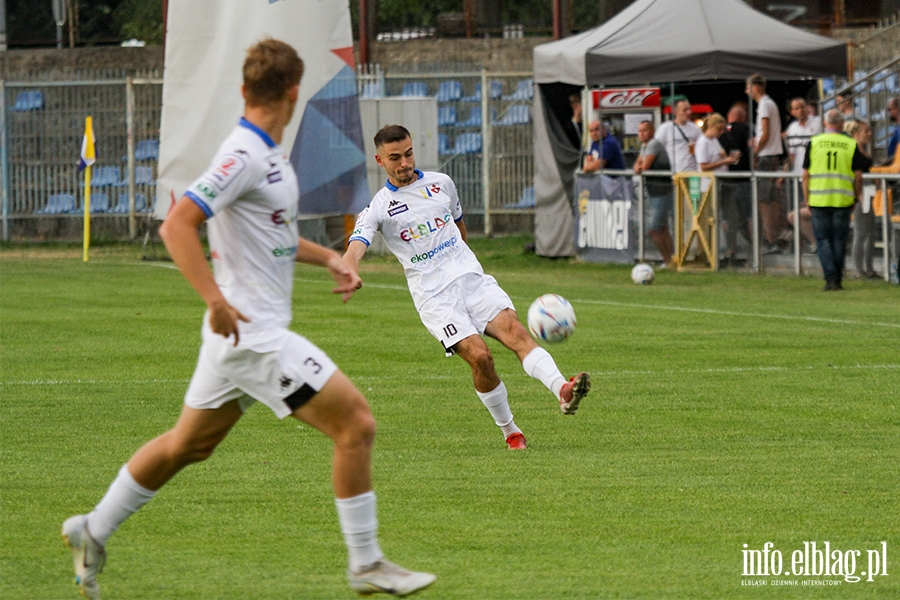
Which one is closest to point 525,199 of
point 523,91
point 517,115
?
point 517,115

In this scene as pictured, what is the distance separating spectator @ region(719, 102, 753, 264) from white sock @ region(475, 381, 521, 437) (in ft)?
41.1

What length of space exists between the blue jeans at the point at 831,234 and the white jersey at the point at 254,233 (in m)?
14.3

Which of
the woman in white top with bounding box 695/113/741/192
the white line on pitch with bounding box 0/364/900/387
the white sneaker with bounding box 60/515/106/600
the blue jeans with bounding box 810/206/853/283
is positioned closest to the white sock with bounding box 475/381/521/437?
the white line on pitch with bounding box 0/364/900/387

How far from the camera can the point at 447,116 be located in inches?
1136

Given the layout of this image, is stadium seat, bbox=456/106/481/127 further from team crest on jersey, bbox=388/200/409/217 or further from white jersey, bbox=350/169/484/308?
team crest on jersey, bbox=388/200/409/217

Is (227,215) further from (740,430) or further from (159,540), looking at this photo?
(740,430)

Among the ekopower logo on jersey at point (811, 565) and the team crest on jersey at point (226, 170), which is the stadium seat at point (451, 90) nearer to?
the ekopower logo on jersey at point (811, 565)

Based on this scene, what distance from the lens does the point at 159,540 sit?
6.45 metres

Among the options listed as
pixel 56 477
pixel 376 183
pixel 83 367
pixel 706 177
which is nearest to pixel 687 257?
pixel 706 177

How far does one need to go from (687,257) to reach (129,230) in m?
11.8

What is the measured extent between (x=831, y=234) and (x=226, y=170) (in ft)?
47.8

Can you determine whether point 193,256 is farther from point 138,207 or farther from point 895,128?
point 138,207

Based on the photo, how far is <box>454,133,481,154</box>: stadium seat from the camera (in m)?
28.7

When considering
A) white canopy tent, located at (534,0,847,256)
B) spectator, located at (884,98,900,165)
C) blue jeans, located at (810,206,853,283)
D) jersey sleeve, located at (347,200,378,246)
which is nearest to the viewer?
→ jersey sleeve, located at (347,200,378,246)
